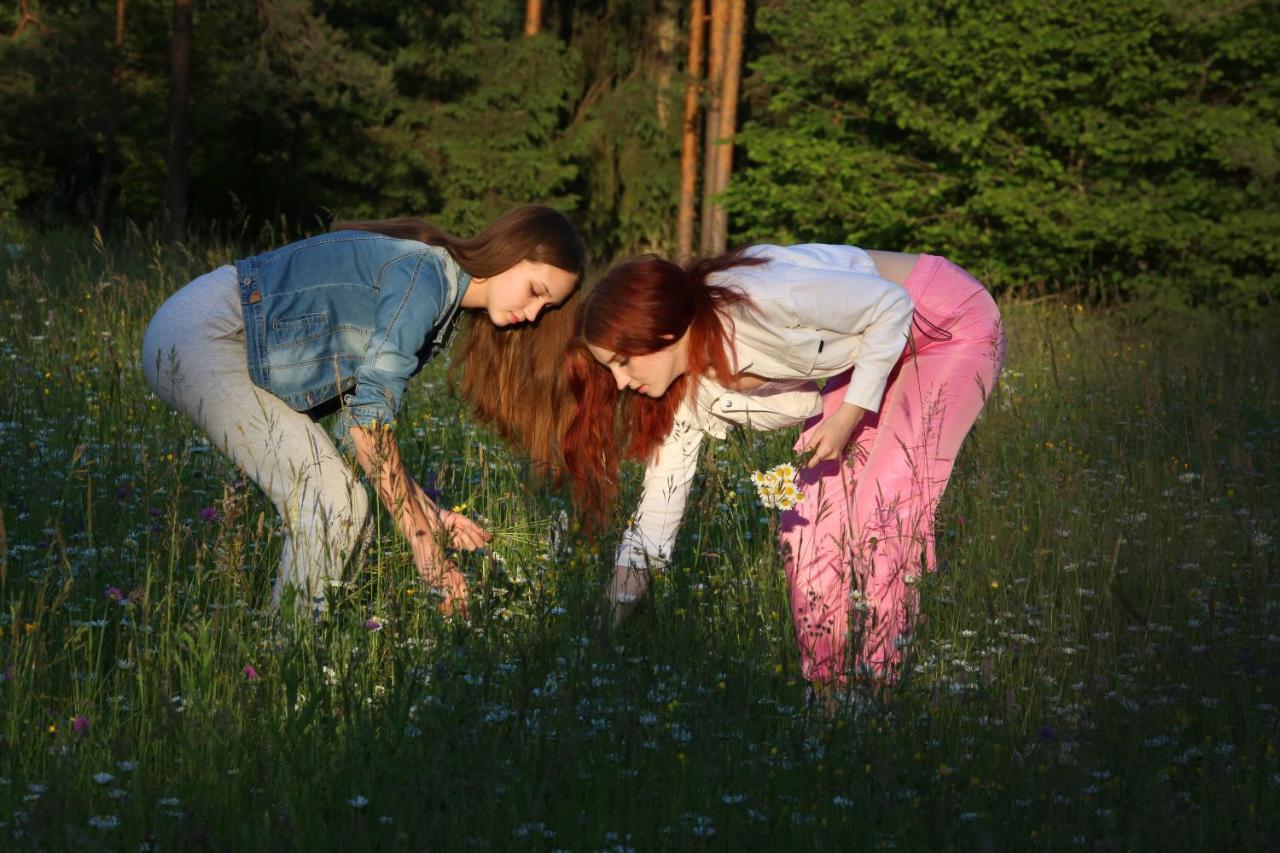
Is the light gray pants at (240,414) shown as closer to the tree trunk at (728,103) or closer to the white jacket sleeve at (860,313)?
the white jacket sleeve at (860,313)

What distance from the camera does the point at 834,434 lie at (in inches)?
134

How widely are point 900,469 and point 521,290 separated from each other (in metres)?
1.21

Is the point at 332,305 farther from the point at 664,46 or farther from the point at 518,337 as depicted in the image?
the point at 664,46

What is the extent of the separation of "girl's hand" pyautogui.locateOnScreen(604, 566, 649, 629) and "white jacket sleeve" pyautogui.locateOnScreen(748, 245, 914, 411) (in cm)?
76

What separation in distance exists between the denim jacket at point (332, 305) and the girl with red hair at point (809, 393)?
1.49 ft

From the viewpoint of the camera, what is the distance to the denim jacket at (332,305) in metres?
3.71

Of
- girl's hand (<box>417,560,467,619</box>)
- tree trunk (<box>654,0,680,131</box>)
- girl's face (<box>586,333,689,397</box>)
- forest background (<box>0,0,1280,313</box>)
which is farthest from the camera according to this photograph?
tree trunk (<box>654,0,680,131</box>)

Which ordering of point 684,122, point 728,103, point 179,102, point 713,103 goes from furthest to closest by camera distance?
point 684,122
point 713,103
point 728,103
point 179,102

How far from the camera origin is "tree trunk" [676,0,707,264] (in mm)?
23500

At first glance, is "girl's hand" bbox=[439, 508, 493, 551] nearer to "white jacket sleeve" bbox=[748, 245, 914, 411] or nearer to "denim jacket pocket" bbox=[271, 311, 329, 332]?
"denim jacket pocket" bbox=[271, 311, 329, 332]

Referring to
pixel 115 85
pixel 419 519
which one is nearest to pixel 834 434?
pixel 419 519

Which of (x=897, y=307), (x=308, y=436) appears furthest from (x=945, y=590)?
(x=308, y=436)

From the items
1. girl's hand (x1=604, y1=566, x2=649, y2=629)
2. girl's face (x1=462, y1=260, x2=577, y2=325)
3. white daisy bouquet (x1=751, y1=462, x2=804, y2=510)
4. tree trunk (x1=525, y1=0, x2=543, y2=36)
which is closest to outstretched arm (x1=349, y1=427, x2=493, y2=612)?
girl's hand (x1=604, y1=566, x2=649, y2=629)

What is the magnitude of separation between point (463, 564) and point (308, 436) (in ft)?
1.95
